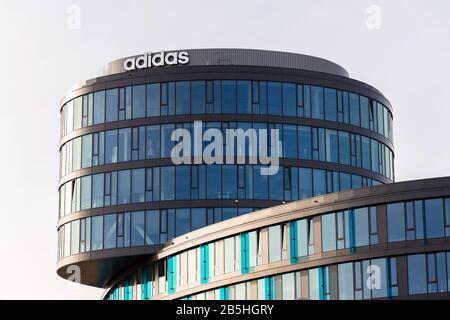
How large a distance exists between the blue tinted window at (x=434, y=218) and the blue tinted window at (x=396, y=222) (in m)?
1.55

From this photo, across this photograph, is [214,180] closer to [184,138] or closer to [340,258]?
[184,138]

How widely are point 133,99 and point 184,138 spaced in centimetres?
583

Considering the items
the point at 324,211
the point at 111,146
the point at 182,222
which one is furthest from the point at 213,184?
the point at 324,211

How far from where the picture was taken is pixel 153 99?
333ft

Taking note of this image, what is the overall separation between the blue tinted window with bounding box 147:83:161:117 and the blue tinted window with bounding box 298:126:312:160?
12.1 meters

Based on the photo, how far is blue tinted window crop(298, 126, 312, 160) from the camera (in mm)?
101062

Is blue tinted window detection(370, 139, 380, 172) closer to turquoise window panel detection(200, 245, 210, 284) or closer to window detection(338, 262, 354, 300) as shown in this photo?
turquoise window panel detection(200, 245, 210, 284)

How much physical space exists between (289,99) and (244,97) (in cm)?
382

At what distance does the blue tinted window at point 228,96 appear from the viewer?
100938 millimetres

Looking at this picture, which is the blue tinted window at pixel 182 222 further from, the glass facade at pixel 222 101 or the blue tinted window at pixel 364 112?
the blue tinted window at pixel 364 112

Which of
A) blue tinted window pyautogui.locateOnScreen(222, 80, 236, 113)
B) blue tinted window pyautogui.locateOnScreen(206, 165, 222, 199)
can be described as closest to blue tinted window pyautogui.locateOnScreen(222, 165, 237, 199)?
blue tinted window pyautogui.locateOnScreen(206, 165, 222, 199)
